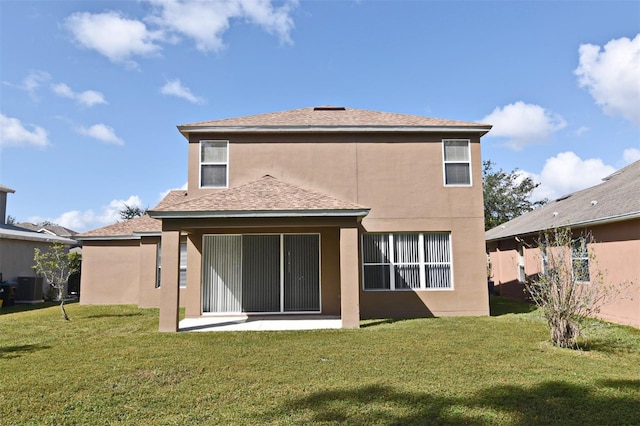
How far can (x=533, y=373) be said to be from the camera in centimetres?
660

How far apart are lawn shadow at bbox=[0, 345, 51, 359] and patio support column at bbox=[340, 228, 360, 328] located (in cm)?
683

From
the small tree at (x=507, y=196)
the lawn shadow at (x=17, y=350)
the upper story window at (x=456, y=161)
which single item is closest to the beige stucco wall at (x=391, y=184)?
the upper story window at (x=456, y=161)

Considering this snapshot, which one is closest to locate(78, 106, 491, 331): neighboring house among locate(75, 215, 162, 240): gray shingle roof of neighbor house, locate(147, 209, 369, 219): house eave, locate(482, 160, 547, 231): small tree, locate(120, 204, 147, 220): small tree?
locate(147, 209, 369, 219): house eave

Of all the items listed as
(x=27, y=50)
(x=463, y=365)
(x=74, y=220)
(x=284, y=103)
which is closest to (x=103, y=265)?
(x=27, y=50)

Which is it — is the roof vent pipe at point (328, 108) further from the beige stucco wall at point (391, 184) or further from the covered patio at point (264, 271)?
the covered patio at point (264, 271)

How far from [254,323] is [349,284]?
309 centimetres

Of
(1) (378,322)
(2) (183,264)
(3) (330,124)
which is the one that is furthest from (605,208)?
(2) (183,264)

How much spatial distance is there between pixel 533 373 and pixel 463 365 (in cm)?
106

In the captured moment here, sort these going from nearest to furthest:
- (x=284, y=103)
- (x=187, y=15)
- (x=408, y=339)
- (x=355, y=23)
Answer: (x=408, y=339), (x=187, y=15), (x=355, y=23), (x=284, y=103)

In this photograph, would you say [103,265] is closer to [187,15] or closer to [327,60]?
[187,15]

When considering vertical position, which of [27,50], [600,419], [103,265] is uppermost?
[27,50]

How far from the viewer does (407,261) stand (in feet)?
43.6

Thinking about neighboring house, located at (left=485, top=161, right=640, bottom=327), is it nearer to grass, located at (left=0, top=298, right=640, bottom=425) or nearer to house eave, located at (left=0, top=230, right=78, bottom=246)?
grass, located at (left=0, top=298, right=640, bottom=425)

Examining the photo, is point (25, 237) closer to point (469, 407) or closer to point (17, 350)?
point (17, 350)
